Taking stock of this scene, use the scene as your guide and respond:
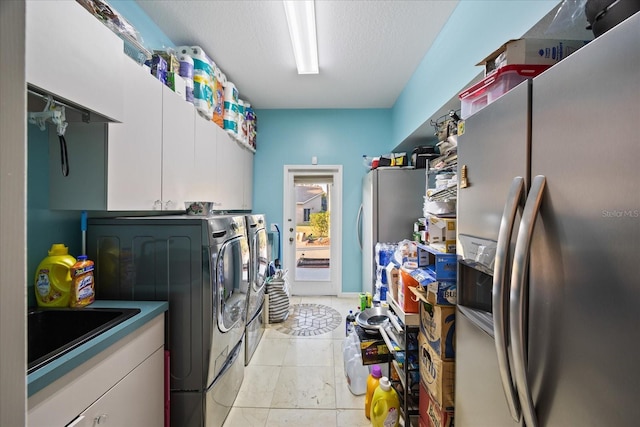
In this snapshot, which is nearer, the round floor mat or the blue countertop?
the blue countertop

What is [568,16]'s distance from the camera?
917 millimetres

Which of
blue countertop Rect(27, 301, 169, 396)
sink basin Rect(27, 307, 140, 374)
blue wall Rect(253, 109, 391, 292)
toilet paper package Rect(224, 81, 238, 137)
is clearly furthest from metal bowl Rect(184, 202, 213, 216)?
blue wall Rect(253, 109, 391, 292)

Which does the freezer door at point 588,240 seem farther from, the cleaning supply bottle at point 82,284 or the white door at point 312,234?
the white door at point 312,234

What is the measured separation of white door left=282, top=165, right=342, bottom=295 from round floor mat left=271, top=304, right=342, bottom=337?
469 millimetres

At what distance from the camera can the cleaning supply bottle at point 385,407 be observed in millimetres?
1555

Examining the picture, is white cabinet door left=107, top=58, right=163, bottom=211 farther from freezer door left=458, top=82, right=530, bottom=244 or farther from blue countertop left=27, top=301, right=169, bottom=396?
freezer door left=458, top=82, right=530, bottom=244

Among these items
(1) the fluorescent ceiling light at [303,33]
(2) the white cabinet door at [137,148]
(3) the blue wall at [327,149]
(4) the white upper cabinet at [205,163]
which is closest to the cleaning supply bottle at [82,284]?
(2) the white cabinet door at [137,148]

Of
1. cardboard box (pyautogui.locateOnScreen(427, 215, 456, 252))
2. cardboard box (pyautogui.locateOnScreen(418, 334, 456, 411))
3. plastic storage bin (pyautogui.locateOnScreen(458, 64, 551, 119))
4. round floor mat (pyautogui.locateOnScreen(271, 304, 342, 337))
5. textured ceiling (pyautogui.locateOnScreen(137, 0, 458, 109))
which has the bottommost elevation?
round floor mat (pyautogui.locateOnScreen(271, 304, 342, 337))

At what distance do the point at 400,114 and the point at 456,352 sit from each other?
114 inches

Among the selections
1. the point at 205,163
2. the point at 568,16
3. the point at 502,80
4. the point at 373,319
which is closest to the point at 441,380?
the point at 373,319

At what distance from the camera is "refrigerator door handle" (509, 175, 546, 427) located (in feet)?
1.99

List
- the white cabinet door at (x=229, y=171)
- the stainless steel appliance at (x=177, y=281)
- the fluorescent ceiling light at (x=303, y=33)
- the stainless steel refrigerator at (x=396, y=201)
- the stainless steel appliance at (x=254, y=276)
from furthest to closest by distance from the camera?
the stainless steel refrigerator at (x=396, y=201), the white cabinet door at (x=229, y=171), the stainless steel appliance at (x=254, y=276), the fluorescent ceiling light at (x=303, y=33), the stainless steel appliance at (x=177, y=281)

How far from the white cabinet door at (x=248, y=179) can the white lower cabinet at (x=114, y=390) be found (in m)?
2.39

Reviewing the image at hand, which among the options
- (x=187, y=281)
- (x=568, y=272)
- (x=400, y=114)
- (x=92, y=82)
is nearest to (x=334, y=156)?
(x=400, y=114)
